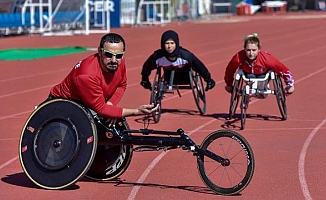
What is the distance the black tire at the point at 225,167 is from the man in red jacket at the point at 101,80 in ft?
2.21

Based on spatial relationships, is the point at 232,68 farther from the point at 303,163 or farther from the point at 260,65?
the point at 303,163

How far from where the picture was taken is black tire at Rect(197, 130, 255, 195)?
7867 mm

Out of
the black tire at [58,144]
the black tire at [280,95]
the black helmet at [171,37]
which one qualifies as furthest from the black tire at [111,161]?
the black tire at [280,95]

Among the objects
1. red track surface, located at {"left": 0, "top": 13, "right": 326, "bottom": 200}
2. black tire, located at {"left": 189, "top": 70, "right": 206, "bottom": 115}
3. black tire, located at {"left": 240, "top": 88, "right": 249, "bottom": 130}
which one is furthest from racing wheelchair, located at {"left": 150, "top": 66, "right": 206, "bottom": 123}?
black tire, located at {"left": 240, "top": 88, "right": 249, "bottom": 130}

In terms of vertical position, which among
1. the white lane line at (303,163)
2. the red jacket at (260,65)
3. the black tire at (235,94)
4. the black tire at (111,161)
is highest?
the red jacket at (260,65)

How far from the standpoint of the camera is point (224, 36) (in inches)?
1496

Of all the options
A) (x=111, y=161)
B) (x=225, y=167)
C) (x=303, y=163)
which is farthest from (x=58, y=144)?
(x=303, y=163)

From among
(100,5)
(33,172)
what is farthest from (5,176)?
(100,5)

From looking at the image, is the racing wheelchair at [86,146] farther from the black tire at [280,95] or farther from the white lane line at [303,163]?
the black tire at [280,95]

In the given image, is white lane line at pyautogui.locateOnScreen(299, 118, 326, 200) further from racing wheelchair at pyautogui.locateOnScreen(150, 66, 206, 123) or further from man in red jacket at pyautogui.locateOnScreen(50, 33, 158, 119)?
racing wheelchair at pyautogui.locateOnScreen(150, 66, 206, 123)

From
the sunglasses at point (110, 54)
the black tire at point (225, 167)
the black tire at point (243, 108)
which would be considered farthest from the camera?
the black tire at point (243, 108)

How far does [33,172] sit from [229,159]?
6.17 feet

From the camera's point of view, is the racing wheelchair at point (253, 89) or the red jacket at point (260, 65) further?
the red jacket at point (260, 65)

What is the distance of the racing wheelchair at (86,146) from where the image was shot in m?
7.97
